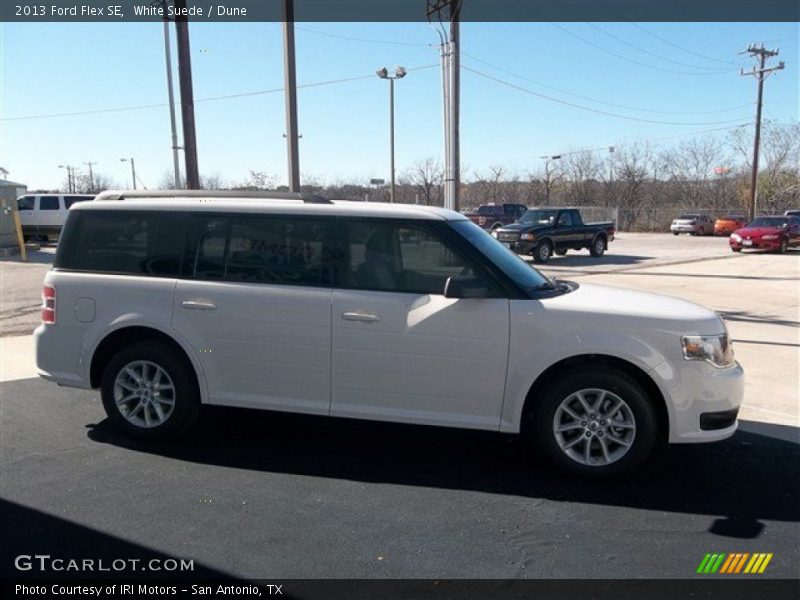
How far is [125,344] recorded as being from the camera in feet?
16.1

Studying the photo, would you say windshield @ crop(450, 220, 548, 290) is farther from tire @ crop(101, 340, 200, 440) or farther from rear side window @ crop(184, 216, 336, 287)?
tire @ crop(101, 340, 200, 440)

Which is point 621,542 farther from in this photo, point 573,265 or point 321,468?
point 573,265

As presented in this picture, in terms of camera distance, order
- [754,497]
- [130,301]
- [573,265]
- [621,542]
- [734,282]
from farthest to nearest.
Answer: [573,265]
[734,282]
[130,301]
[754,497]
[621,542]

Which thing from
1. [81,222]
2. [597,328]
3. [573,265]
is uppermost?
[81,222]

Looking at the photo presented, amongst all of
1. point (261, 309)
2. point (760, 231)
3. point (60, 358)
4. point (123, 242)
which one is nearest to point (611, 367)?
point (261, 309)

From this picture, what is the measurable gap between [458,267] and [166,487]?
7.77 ft

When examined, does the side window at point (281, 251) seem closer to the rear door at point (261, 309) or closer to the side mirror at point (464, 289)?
the rear door at point (261, 309)

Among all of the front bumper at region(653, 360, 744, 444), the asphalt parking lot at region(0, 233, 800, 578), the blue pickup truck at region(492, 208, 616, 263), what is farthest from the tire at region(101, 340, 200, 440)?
the blue pickup truck at region(492, 208, 616, 263)

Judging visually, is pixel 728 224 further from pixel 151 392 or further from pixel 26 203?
pixel 151 392

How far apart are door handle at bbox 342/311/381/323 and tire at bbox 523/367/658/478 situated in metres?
1.21

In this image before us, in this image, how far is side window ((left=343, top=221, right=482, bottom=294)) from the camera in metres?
4.37

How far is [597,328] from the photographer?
406 centimetres

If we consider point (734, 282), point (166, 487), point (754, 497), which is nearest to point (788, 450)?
point (754, 497)

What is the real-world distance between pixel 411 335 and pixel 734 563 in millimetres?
2195
